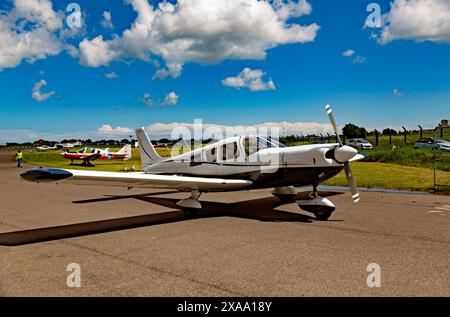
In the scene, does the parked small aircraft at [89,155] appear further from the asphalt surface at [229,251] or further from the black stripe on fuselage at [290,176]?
the black stripe on fuselage at [290,176]

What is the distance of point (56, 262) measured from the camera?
6.06 m

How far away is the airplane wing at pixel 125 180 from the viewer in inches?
276

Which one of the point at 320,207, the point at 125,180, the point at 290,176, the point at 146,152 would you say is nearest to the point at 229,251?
the point at 125,180

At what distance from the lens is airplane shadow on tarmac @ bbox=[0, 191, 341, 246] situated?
26.5 ft

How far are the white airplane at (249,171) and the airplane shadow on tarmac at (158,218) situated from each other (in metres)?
0.64

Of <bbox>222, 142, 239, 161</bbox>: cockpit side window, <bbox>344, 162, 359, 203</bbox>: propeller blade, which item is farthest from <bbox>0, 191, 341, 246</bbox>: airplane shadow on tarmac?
<bbox>222, 142, 239, 161</bbox>: cockpit side window

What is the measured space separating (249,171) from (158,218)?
2.99m

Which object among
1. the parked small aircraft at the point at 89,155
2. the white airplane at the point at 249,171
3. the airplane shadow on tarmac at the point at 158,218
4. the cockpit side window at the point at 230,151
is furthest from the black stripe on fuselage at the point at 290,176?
the parked small aircraft at the point at 89,155

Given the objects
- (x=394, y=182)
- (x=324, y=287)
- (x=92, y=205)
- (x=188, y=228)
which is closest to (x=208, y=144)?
(x=188, y=228)

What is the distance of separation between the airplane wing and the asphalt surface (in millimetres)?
961

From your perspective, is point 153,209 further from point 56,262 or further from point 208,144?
point 56,262

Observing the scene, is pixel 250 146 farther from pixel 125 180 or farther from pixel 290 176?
pixel 125 180

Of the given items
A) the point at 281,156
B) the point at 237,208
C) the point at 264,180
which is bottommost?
the point at 237,208
